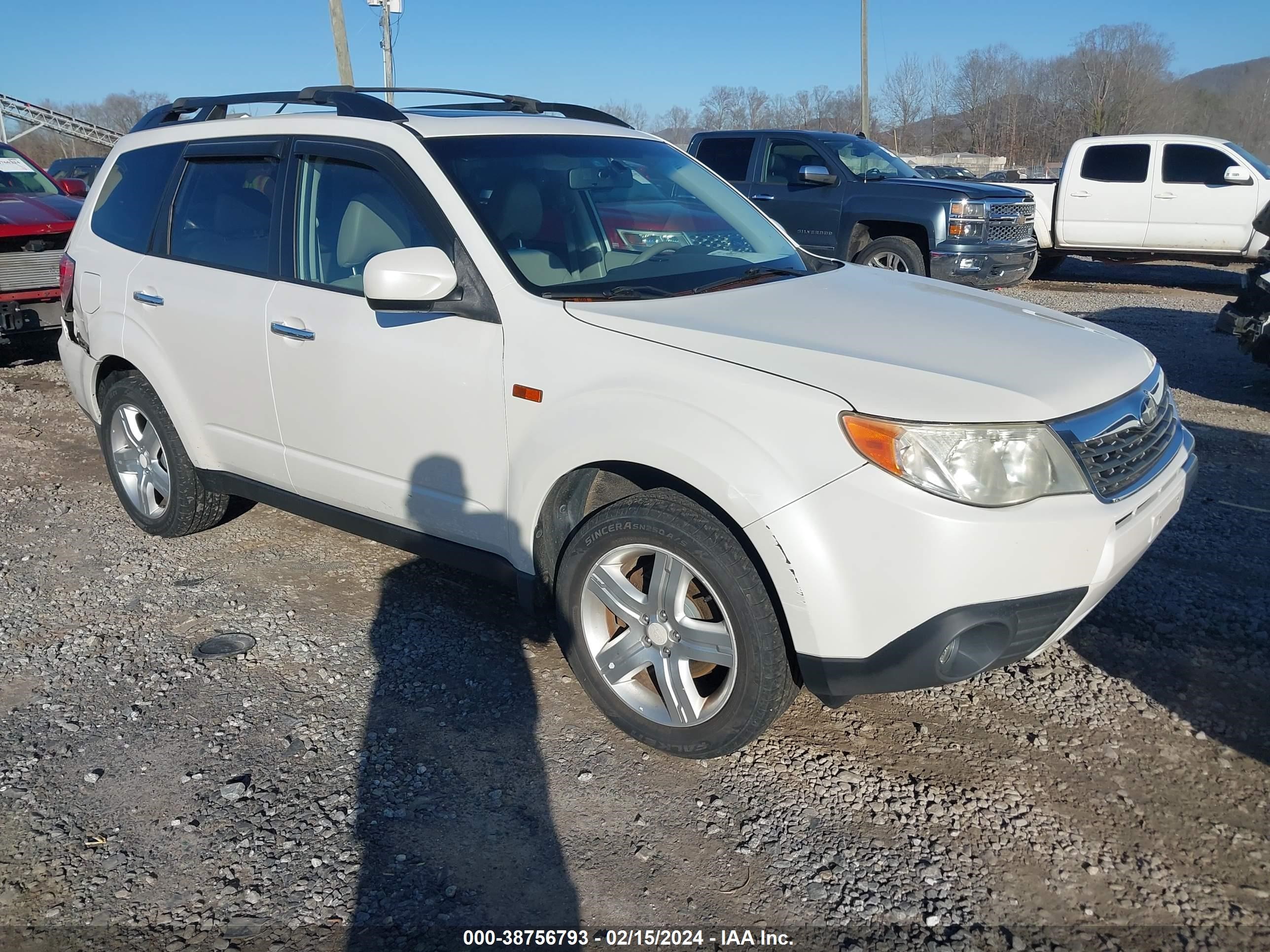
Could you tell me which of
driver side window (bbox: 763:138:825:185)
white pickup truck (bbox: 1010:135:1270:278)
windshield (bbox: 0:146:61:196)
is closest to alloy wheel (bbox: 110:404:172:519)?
windshield (bbox: 0:146:61:196)

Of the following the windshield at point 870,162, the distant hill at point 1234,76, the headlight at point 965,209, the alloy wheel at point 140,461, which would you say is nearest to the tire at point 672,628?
the alloy wheel at point 140,461

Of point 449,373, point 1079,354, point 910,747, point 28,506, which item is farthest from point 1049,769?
point 28,506

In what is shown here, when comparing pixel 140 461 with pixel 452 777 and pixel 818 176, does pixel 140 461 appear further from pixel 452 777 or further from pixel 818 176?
pixel 818 176

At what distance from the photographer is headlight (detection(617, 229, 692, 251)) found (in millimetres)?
3742

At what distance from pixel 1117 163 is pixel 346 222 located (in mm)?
12842

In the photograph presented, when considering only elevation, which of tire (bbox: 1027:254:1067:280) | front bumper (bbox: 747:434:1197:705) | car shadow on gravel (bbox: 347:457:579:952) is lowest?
tire (bbox: 1027:254:1067:280)

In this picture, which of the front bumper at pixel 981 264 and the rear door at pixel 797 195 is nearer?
the front bumper at pixel 981 264

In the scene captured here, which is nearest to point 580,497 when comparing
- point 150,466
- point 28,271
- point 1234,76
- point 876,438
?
point 876,438

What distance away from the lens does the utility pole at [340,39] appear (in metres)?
15.6

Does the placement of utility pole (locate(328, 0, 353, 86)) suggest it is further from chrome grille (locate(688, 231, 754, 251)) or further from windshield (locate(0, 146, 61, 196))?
chrome grille (locate(688, 231, 754, 251))

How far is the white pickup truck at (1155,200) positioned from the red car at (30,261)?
11.7m

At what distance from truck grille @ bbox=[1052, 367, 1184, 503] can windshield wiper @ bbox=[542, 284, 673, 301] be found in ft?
4.35

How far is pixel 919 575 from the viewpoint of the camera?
2.57m

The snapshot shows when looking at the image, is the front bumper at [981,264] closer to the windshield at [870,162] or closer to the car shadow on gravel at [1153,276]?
the windshield at [870,162]
